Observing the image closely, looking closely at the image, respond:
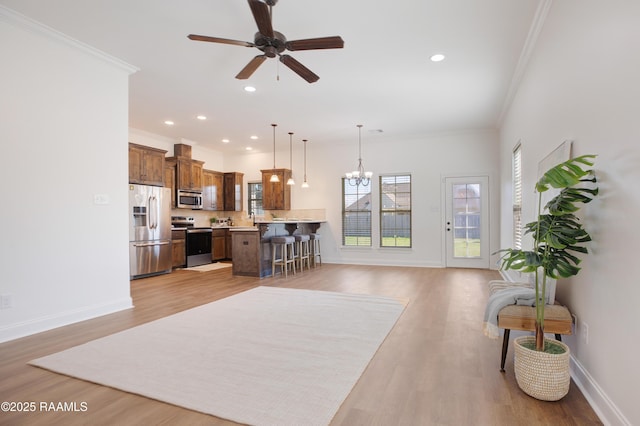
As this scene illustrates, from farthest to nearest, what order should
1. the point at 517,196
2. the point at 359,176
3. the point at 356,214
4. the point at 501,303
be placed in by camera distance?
1. the point at 356,214
2. the point at 359,176
3. the point at 517,196
4. the point at 501,303

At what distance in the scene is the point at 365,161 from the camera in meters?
8.27

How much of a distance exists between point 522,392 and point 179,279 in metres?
5.69

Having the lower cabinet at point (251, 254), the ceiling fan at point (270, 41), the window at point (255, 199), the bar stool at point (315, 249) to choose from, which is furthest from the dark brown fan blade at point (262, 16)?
the window at point (255, 199)

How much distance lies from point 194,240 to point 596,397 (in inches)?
299

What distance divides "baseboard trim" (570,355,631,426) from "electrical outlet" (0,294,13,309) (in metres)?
4.64

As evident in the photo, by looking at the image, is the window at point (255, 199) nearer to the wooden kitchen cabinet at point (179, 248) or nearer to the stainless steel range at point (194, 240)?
the stainless steel range at point (194, 240)

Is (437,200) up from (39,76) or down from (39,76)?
down

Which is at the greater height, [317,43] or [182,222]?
[317,43]

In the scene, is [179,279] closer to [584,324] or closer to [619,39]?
[584,324]

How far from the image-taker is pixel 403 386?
2.27 metres

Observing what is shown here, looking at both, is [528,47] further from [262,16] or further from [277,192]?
[277,192]

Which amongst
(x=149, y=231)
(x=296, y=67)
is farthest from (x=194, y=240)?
(x=296, y=67)

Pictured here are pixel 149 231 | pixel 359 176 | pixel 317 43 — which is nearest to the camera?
pixel 317 43

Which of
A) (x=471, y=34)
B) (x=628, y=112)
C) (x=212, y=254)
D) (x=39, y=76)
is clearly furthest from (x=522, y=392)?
(x=212, y=254)
